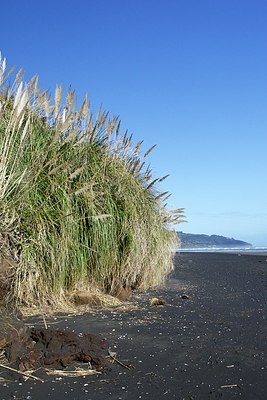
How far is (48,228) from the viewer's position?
455cm

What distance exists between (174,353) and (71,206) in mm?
2207

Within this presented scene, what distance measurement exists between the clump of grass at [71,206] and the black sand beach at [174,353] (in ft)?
1.52

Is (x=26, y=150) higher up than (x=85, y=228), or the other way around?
(x=26, y=150)

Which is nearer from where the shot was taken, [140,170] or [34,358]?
[34,358]

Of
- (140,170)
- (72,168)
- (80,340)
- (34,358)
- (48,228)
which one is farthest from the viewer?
(140,170)

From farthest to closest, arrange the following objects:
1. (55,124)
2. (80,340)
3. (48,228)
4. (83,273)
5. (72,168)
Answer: (55,124), (72,168), (83,273), (48,228), (80,340)

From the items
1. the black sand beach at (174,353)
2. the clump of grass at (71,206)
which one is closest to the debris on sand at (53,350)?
the black sand beach at (174,353)

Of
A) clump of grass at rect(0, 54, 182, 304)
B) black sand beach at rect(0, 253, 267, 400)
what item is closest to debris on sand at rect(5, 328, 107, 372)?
black sand beach at rect(0, 253, 267, 400)

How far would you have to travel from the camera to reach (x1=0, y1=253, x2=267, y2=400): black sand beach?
2430 mm

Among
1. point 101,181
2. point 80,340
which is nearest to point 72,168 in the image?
point 101,181

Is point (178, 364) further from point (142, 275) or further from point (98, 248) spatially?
point (142, 275)

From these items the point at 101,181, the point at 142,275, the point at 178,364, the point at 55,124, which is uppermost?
the point at 55,124

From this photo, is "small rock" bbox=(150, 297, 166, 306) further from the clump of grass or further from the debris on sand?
the debris on sand

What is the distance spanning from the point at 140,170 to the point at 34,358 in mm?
4153
